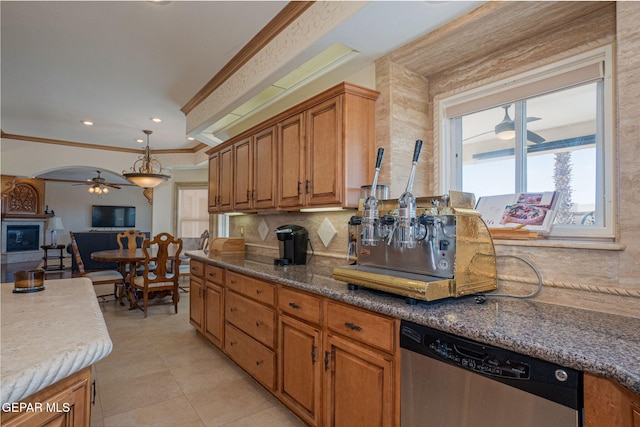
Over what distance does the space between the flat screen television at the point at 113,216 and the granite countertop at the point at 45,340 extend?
1162cm

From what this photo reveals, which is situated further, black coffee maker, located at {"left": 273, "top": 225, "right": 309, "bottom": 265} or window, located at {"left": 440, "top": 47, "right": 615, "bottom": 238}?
black coffee maker, located at {"left": 273, "top": 225, "right": 309, "bottom": 265}

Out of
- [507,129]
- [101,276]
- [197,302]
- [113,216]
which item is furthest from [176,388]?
[113,216]

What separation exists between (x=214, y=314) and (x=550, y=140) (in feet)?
9.83

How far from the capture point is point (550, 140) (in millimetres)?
1861

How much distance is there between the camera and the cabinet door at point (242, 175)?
340 centimetres

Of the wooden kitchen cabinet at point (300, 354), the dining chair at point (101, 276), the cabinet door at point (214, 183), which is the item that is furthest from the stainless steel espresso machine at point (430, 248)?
the dining chair at point (101, 276)

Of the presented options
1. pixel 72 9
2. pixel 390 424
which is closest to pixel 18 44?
pixel 72 9

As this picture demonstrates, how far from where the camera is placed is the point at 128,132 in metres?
5.66

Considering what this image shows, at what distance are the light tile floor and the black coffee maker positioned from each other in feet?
3.29

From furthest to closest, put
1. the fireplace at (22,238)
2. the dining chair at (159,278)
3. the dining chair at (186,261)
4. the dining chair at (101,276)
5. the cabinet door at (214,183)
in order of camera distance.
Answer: the fireplace at (22,238)
the dining chair at (186,261)
the dining chair at (101,276)
the dining chair at (159,278)
the cabinet door at (214,183)

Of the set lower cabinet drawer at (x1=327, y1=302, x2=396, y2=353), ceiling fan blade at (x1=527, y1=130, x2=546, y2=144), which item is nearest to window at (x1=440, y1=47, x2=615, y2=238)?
ceiling fan blade at (x1=527, y1=130, x2=546, y2=144)

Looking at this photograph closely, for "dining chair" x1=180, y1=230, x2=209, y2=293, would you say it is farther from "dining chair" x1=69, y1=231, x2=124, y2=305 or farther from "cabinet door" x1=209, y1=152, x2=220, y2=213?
"cabinet door" x1=209, y1=152, x2=220, y2=213

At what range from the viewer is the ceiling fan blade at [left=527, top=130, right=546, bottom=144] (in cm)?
191

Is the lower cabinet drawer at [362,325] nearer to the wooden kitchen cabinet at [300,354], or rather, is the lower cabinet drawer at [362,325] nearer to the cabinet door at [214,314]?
the wooden kitchen cabinet at [300,354]
